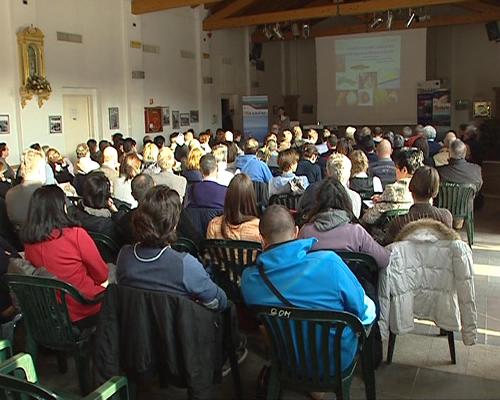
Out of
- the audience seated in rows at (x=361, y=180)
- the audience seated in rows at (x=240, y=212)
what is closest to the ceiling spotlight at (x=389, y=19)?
the audience seated in rows at (x=361, y=180)

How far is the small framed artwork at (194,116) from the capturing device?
547 inches

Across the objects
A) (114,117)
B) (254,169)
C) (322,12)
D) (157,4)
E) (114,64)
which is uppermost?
(322,12)

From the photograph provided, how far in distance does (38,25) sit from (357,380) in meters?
8.48

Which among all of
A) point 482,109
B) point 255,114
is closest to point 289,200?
point 255,114

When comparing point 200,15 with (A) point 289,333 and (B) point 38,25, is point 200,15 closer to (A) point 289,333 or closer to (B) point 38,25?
(B) point 38,25

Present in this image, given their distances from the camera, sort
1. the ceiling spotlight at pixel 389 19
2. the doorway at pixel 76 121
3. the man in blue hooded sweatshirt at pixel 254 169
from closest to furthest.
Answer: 1. the man in blue hooded sweatshirt at pixel 254 169
2. the doorway at pixel 76 121
3. the ceiling spotlight at pixel 389 19

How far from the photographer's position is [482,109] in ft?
48.6

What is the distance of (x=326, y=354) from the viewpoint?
2359 mm

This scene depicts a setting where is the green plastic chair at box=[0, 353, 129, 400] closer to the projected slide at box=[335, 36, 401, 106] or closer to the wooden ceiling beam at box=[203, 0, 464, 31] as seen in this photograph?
the wooden ceiling beam at box=[203, 0, 464, 31]

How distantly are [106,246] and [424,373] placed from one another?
2031mm

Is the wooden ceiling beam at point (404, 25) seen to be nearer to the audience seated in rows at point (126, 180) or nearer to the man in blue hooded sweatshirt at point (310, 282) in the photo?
the audience seated in rows at point (126, 180)

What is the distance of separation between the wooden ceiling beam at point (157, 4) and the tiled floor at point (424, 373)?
27.3 ft

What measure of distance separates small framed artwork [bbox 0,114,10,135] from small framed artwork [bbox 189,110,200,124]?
5508mm

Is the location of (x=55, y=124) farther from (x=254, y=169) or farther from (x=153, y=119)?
(x=254, y=169)
